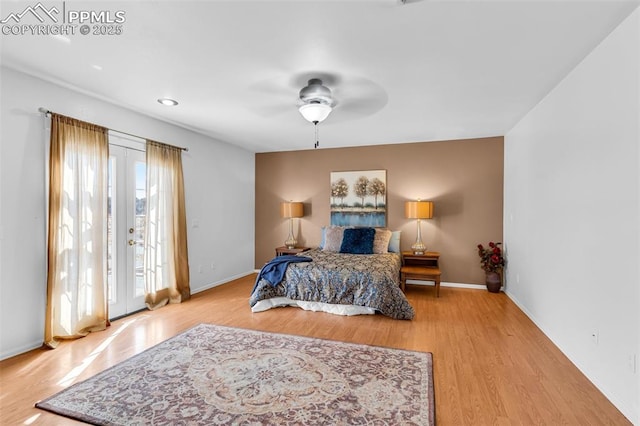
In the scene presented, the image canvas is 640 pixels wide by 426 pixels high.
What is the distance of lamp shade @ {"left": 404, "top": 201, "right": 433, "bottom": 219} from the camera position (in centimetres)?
519

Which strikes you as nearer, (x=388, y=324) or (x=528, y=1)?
(x=528, y=1)

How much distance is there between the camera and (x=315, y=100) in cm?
→ 310

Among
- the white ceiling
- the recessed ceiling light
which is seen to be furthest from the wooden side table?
the recessed ceiling light

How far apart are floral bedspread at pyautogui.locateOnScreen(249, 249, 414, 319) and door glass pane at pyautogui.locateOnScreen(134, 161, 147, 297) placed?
4.95ft

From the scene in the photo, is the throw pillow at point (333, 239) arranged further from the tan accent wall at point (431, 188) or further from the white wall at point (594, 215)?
the white wall at point (594, 215)

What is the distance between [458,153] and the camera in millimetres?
5426

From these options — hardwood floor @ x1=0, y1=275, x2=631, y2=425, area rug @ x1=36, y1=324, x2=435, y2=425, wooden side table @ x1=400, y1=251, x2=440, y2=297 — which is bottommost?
hardwood floor @ x1=0, y1=275, x2=631, y2=425

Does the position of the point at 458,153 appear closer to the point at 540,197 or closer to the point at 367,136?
the point at 367,136

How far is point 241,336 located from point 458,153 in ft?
14.8

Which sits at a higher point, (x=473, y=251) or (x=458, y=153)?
(x=458, y=153)

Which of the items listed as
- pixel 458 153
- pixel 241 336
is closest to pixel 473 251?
pixel 458 153

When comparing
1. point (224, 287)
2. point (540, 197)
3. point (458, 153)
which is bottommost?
point (224, 287)

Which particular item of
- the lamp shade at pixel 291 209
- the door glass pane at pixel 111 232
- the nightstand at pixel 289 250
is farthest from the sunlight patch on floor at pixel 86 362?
the lamp shade at pixel 291 209

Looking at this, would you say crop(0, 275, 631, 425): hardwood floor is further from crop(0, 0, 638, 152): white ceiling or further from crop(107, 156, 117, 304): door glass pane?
crop(0, 0, 638, 152): white ceiling
